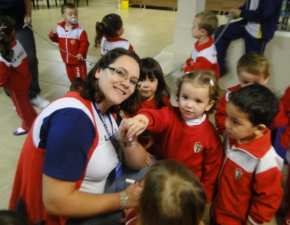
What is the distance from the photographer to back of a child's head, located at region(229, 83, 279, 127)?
1279mm

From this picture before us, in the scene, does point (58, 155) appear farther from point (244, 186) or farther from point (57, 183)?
point (244, 186)

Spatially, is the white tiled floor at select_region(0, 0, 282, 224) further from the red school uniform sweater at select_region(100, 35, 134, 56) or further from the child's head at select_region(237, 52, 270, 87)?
the child's head at select_region(237, 52, 270, 87)

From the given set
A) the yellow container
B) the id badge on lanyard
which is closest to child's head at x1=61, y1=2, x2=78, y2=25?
the id badge on lanyard

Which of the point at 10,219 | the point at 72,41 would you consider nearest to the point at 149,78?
the point at 10,219

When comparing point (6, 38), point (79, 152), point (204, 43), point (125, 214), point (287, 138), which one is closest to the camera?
point (79, 152)

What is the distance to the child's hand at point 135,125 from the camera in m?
1.23

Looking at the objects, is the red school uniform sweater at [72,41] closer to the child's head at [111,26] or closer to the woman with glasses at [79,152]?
the child's head at [111,26]

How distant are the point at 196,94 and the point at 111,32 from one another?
171 centimetres

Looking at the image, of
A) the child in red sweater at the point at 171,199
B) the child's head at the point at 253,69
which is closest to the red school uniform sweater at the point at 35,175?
the child in red sweater at the point at 171,199

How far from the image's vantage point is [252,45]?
2.83m

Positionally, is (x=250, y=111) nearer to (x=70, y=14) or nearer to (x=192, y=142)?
(x=192, y=142)

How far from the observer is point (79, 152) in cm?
108

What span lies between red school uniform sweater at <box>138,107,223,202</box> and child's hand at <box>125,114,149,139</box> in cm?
7

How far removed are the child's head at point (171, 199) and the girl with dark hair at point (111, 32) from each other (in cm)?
210
